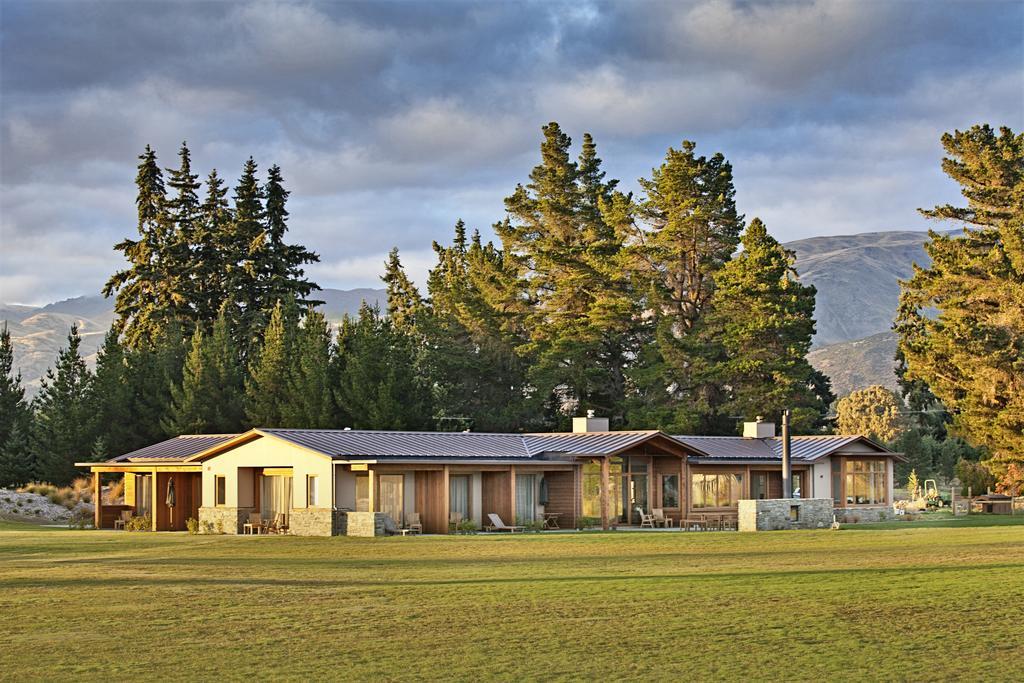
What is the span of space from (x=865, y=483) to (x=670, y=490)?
28.0ft

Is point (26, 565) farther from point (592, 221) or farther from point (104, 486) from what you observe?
point (592, 221)

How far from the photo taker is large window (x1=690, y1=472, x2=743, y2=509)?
149 feet

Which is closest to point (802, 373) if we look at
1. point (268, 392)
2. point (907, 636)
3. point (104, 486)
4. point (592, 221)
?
point (592, 221)

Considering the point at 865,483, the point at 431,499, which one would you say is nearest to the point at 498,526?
the point at 431,499

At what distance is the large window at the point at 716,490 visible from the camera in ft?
149

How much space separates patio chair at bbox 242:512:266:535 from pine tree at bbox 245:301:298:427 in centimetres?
1371

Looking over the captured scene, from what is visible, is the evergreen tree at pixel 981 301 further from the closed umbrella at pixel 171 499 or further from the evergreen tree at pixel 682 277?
the closed umbrella at pixel 171 499

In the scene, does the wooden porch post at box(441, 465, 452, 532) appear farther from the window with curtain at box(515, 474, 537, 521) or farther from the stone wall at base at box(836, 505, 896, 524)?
the stone wall at base at box(836, 505, 896, 524)

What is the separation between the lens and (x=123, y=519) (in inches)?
1748

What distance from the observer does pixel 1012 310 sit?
5419 centimetres

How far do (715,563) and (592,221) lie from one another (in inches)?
1675

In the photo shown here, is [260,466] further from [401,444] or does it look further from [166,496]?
[166,496]

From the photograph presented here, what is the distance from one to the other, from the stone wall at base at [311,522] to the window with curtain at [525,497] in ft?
21.5

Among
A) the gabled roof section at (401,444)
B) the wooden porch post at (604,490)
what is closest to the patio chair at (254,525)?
the gabled roof section at (401,444)
